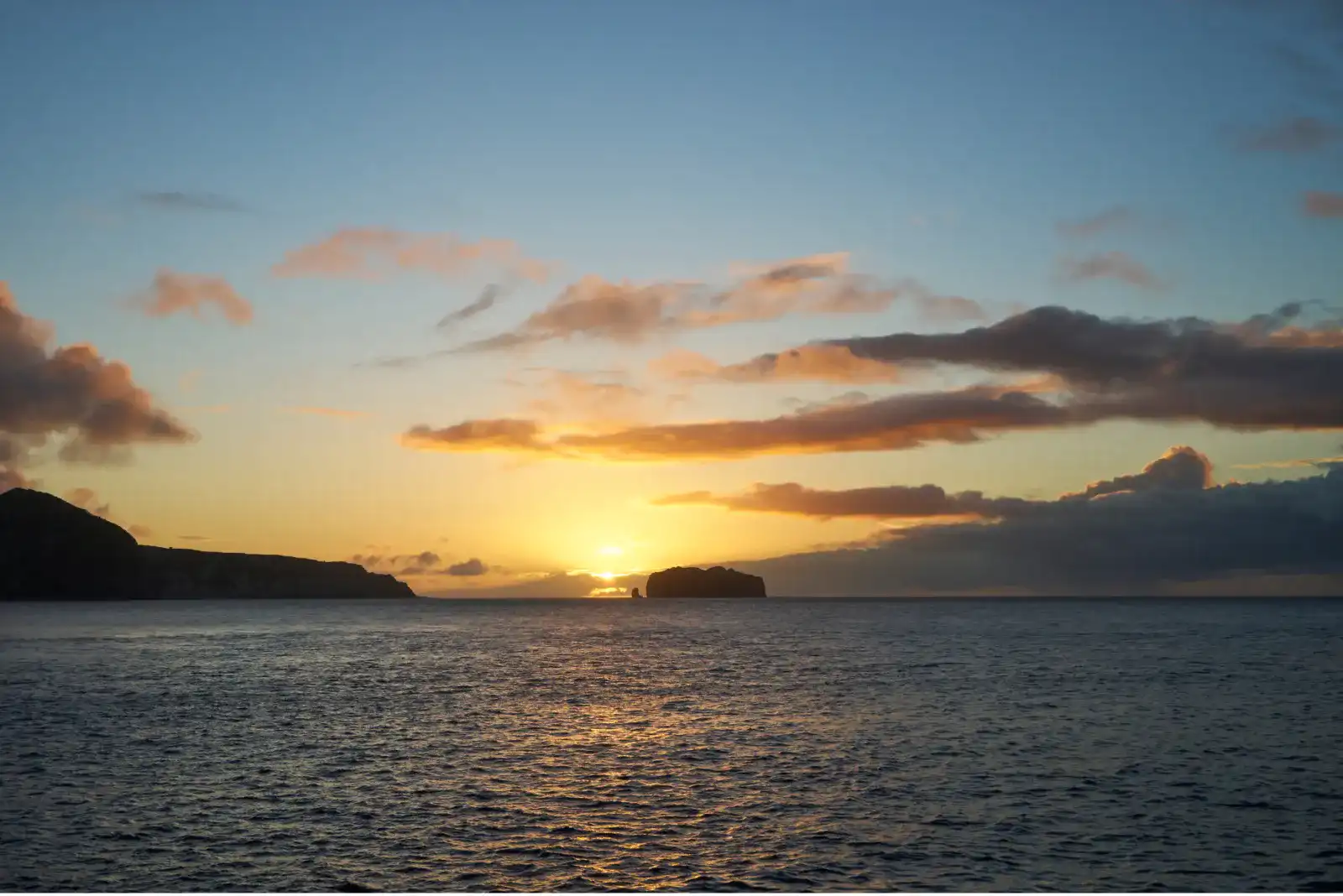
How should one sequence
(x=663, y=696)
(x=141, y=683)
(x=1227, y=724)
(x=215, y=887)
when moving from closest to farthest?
(x=215, y=887) → (x=1227, y=724) → (x=663, y=696) → (x=141, y=683)

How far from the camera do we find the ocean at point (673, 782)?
3169 cm

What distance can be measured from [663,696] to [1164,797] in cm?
4382

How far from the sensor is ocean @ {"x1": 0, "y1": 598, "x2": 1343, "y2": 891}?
3169cm

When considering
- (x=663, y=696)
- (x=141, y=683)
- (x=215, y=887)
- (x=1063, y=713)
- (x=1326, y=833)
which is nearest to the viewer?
(x=215, y=887)

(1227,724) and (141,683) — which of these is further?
(141,683)

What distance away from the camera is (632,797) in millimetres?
41750

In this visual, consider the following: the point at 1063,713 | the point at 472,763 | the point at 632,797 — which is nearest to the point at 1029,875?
the point at 632,797

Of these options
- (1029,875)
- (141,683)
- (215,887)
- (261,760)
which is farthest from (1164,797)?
(141,683)

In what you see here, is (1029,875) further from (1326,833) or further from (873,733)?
(873,733)

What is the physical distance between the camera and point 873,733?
5891 centimetres

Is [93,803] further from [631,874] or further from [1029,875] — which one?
[1029,875]

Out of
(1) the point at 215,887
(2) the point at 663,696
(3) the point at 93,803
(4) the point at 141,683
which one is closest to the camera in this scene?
(1) the point at 215,887

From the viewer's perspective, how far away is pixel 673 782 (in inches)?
1774

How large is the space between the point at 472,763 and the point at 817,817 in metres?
19.1
